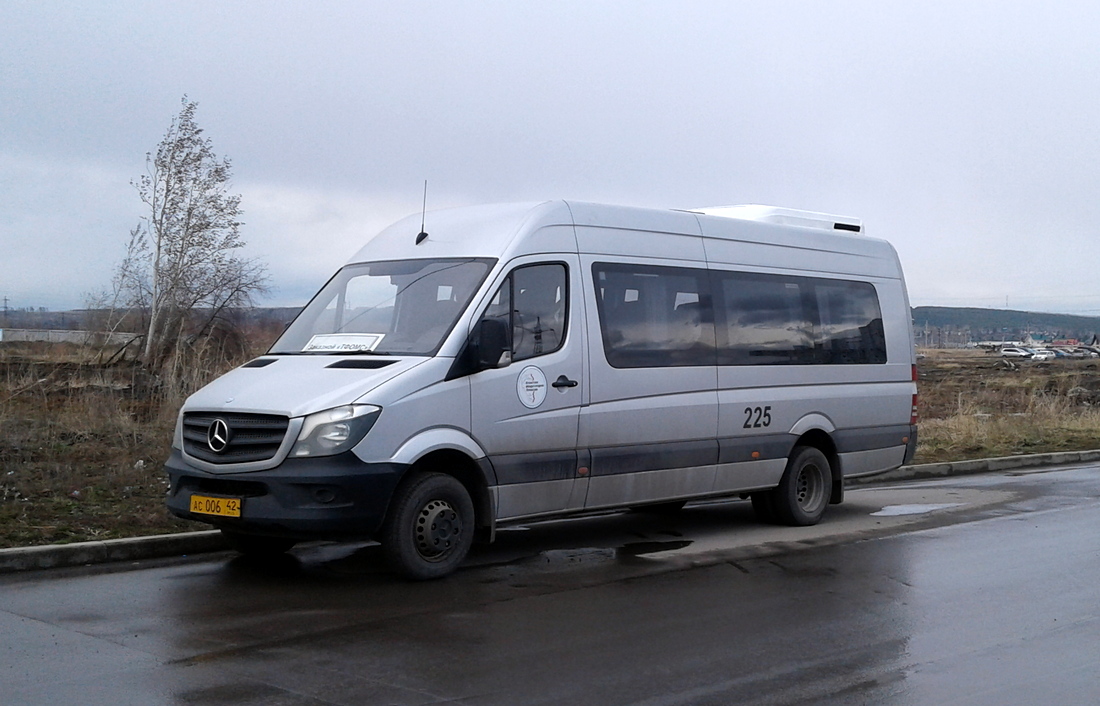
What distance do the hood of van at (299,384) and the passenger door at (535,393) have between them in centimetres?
77

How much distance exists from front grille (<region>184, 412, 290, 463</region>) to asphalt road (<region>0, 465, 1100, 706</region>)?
94 centimetres

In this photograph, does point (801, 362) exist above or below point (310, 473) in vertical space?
above

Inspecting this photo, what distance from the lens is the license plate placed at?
26.8 ft

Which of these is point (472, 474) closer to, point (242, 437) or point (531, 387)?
point (531, 387)

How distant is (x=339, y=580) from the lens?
8.58 m

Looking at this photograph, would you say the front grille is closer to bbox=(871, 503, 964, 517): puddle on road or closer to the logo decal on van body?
the logo decal on van body

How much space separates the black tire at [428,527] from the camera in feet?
27.2

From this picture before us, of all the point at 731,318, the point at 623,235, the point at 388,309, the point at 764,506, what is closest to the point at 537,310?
the point at 388,309

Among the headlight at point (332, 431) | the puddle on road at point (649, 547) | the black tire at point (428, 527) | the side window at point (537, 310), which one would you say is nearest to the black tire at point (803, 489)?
the puddle on road at point (649, 547)

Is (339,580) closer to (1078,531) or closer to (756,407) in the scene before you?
(756,407)

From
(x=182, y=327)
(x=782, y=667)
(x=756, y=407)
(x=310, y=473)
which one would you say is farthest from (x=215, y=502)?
(x=182, y=327)

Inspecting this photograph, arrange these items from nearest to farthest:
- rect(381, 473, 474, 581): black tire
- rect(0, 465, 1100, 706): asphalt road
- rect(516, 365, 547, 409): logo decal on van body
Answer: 1. rect(0, 465, 1100, 706): asphalt road
2. rect(381, 473, 474, 581): black tire
3. rect(516, 365, 547, 409): logo decal on van body

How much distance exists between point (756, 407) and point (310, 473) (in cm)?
496

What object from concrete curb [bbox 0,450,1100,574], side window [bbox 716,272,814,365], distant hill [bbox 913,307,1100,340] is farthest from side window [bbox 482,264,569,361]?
distant hill [bbox 913,307,1100,340]
